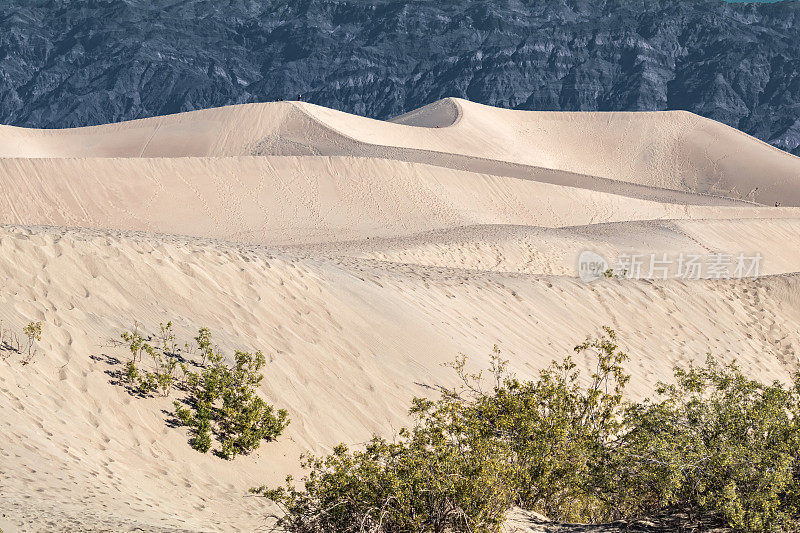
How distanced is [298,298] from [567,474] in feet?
18.0

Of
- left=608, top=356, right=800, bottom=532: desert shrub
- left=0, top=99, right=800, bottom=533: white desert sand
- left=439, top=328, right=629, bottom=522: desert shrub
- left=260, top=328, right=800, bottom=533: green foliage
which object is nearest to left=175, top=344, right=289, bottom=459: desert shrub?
left=0, top=99, right=800, bottom=533: white desert sand

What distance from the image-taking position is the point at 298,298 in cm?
1177

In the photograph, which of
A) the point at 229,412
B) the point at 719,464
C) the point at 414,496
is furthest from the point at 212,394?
the point at 719,464

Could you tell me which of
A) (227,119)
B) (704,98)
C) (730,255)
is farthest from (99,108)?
(730,255)

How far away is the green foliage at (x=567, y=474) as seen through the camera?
5965mm

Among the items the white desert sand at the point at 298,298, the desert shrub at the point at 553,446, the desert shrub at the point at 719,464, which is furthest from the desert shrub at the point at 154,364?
the desert shrub at the point at 719,464

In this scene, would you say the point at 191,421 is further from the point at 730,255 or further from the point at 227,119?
the point at 227,119

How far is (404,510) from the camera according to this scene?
594 centimetres

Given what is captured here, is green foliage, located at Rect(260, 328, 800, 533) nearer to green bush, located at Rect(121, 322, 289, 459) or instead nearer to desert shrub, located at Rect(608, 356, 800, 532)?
desert shrub, located at Rect(608, 356, 800, 532)

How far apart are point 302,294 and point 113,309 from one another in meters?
2.78

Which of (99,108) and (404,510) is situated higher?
(404,510)

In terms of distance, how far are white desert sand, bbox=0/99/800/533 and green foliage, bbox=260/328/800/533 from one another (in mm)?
1381

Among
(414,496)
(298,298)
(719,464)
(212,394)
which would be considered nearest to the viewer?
(414,496)

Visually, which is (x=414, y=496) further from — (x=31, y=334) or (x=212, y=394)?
(x=31, y=334)
